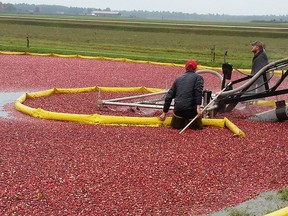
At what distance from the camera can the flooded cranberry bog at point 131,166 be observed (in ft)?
21.0

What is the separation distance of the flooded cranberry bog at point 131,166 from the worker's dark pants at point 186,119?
7.2 inches

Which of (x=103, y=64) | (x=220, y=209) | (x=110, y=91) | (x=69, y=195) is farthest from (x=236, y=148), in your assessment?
(x=103, y=64)

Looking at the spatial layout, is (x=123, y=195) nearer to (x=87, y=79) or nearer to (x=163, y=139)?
(x=163, y=139)

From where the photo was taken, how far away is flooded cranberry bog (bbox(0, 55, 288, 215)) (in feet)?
21.0

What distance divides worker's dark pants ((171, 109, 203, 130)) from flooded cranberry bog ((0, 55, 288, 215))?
18 cm

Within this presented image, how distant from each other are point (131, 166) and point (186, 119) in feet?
9.13

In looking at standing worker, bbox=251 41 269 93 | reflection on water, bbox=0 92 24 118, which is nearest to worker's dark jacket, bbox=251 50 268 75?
standing worker, bbox=251 41 269 93

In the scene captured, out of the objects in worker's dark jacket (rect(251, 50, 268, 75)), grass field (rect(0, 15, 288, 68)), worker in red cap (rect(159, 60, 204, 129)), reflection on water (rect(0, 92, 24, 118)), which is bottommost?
grass field (rect(0, 15, 288, 68))

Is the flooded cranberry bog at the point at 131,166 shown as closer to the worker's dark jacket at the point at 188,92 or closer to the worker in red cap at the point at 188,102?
the worker in red cap at the point at 188,102

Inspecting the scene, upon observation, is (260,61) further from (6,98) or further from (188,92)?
(6,98)

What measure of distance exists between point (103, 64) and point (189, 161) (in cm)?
1523

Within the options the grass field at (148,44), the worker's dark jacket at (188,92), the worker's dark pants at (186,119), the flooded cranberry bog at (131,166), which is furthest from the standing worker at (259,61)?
the grass field at (148,44)

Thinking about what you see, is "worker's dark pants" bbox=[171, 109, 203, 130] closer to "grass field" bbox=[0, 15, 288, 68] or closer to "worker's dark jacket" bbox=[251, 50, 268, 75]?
"worker's dark jacket" bbox=[251, 50, 268, 75]

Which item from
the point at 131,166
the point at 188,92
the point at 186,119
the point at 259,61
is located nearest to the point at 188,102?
the point at 188,92
